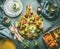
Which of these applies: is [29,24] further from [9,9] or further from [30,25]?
[9,9]

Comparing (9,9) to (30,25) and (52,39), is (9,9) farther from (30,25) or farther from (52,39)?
(52,39)

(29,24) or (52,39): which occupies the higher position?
(29,24)

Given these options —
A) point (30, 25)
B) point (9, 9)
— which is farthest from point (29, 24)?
point (9, 9)

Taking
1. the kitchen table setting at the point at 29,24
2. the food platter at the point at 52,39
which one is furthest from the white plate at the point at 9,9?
the food platter at the point at 52,39

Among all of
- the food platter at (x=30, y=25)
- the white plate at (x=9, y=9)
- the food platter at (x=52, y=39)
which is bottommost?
the food platter at (x=52, y=39)

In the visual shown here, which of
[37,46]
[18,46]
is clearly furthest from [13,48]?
[37,46]

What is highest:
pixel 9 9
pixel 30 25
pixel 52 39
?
pixel 9 9

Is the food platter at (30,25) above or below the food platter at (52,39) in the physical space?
above

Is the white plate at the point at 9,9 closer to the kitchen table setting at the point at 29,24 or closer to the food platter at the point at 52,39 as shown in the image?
the kitchen table setting at the point at 29,24

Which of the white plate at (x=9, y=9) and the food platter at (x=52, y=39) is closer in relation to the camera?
the food platter at (x=52, y=39)

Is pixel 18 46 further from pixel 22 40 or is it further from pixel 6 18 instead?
pixel 6 18
